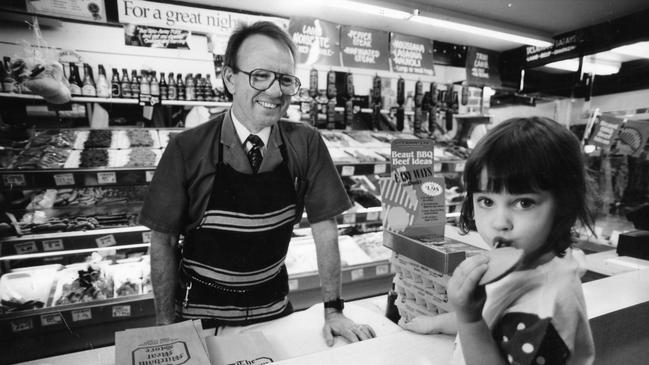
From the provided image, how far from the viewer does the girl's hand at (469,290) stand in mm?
566

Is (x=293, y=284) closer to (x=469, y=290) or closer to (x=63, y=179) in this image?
(x=63, y=179)

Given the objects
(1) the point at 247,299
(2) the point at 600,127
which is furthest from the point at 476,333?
(2) the point at 600,127

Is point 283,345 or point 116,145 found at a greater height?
point 116,145

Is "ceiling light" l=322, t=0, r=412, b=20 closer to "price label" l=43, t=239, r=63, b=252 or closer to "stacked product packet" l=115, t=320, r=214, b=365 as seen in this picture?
"price label" l=43, t=239, r=63, b=252

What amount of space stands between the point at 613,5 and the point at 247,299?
5.45 metres

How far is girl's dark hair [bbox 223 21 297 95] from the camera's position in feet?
5.02

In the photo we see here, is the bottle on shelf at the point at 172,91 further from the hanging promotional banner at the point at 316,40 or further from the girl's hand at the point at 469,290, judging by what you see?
the girl's hand at the point at 469,290

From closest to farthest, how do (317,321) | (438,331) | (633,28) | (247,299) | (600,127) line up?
(438,331) → (317,321) → (247,299) → (600,127) → (633,28)

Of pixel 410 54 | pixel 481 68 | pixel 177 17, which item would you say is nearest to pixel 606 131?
pixel 410 54

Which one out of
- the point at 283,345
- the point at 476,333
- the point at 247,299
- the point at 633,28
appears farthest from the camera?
the point at 633,28

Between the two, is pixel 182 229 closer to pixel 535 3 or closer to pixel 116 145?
pixel 116 145

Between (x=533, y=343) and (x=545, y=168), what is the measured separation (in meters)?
0.30

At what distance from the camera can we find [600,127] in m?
2.71

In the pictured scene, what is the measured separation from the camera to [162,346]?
94cm
